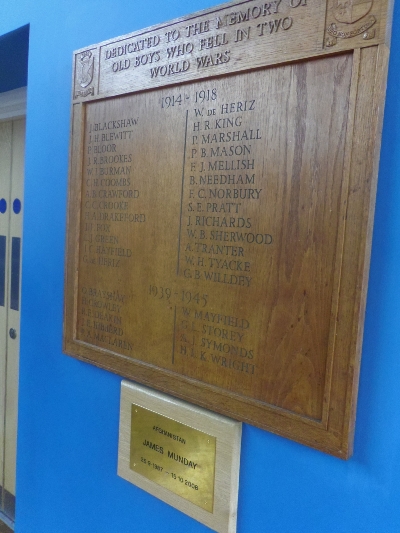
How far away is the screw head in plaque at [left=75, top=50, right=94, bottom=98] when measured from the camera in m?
→ 1.26

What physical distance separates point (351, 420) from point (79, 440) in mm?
910

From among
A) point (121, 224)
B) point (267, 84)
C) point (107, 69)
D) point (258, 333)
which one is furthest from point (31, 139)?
point (258, 333)

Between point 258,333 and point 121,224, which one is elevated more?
point 121,224

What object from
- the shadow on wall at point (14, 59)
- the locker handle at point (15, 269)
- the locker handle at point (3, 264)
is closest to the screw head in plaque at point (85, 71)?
the shadow on wall at point (14, 59)

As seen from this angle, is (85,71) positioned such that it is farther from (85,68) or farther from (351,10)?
(351,10)

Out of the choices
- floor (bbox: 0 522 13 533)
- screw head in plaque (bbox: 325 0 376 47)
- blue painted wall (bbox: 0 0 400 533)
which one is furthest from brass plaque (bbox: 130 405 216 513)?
floor (bbox: 0 522 13 533)

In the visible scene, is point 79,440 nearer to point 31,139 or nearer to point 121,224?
point 121,224

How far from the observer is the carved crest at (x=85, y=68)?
1256 millimetres

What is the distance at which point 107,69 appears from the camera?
1219 millimetres

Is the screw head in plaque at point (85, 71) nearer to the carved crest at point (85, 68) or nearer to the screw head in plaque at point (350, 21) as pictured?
the carved crest at point (85, 68)

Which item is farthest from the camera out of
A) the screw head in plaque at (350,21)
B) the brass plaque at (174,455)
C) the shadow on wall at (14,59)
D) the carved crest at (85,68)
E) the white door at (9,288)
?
the white door at (9,288)

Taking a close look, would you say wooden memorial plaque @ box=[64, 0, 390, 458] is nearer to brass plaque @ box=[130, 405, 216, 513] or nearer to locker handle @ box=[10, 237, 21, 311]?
brass plaque @ box=[130, 405, 216, 513]

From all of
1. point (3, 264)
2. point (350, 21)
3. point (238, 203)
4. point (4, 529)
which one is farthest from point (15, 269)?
point (350, 21)

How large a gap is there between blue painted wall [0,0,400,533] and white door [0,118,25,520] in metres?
0.74
